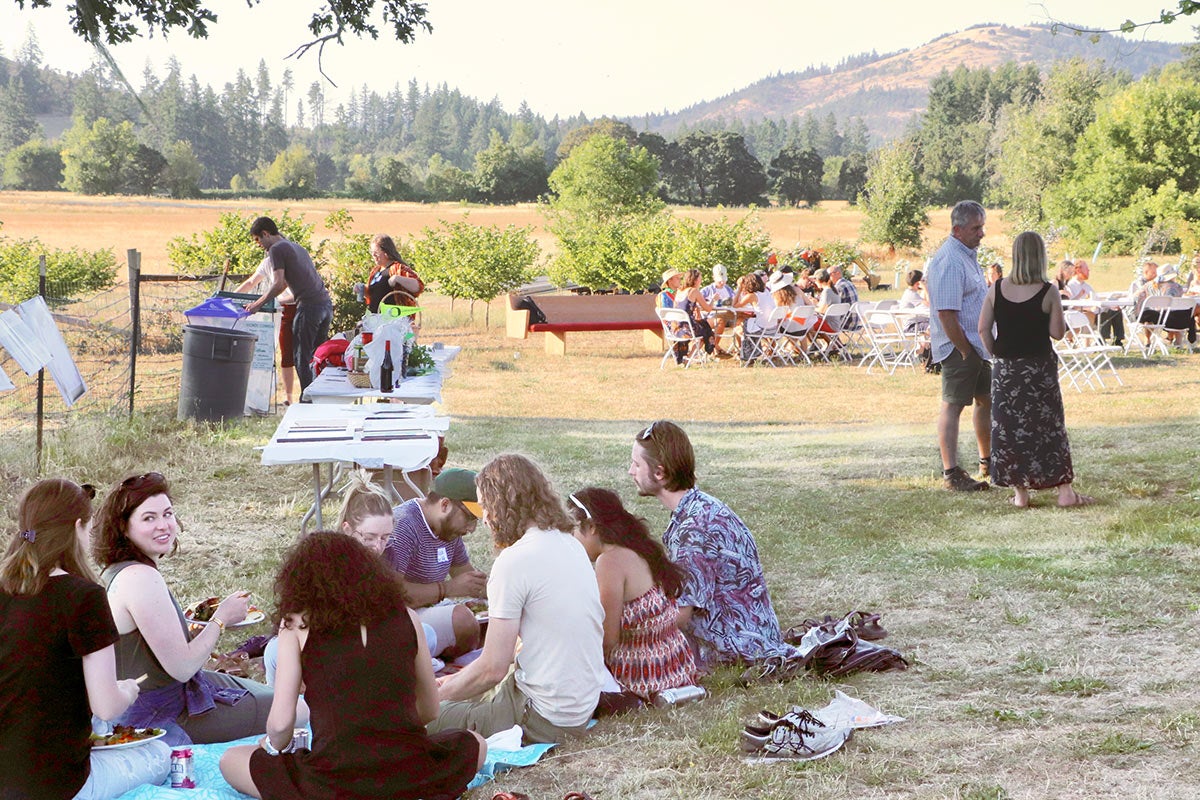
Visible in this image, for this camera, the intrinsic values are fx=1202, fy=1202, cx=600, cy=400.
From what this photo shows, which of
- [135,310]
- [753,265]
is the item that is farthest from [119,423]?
[753,265]

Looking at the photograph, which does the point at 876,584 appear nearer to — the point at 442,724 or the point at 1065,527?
the point at 1065,527

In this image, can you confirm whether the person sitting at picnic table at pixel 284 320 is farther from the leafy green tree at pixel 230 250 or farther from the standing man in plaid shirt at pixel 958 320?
the leafy green tree at pixel 230 250

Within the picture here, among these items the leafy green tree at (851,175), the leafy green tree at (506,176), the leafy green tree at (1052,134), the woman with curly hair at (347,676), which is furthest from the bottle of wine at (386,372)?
the leafy green tree at (851,175)

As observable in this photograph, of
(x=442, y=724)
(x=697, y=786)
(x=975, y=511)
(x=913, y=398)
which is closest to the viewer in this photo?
(x=697, y=786)

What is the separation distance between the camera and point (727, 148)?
76750 millimetres

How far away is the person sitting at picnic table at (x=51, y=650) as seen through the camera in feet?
9.16

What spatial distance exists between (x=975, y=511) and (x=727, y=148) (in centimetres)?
7189

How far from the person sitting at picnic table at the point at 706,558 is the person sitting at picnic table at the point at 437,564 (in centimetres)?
75

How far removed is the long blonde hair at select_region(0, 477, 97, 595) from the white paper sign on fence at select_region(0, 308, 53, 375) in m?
4.29

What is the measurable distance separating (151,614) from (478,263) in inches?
716

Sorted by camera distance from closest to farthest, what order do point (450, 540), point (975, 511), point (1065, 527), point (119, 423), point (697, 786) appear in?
1. point (697, 786)
2. point (450, 540)
3. point (1065, 527)
4. point (975, 511)
5. point (119, 423)

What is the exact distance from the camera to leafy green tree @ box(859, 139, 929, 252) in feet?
147

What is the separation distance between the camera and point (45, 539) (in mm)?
2834

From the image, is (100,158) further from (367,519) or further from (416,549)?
(367,519)
